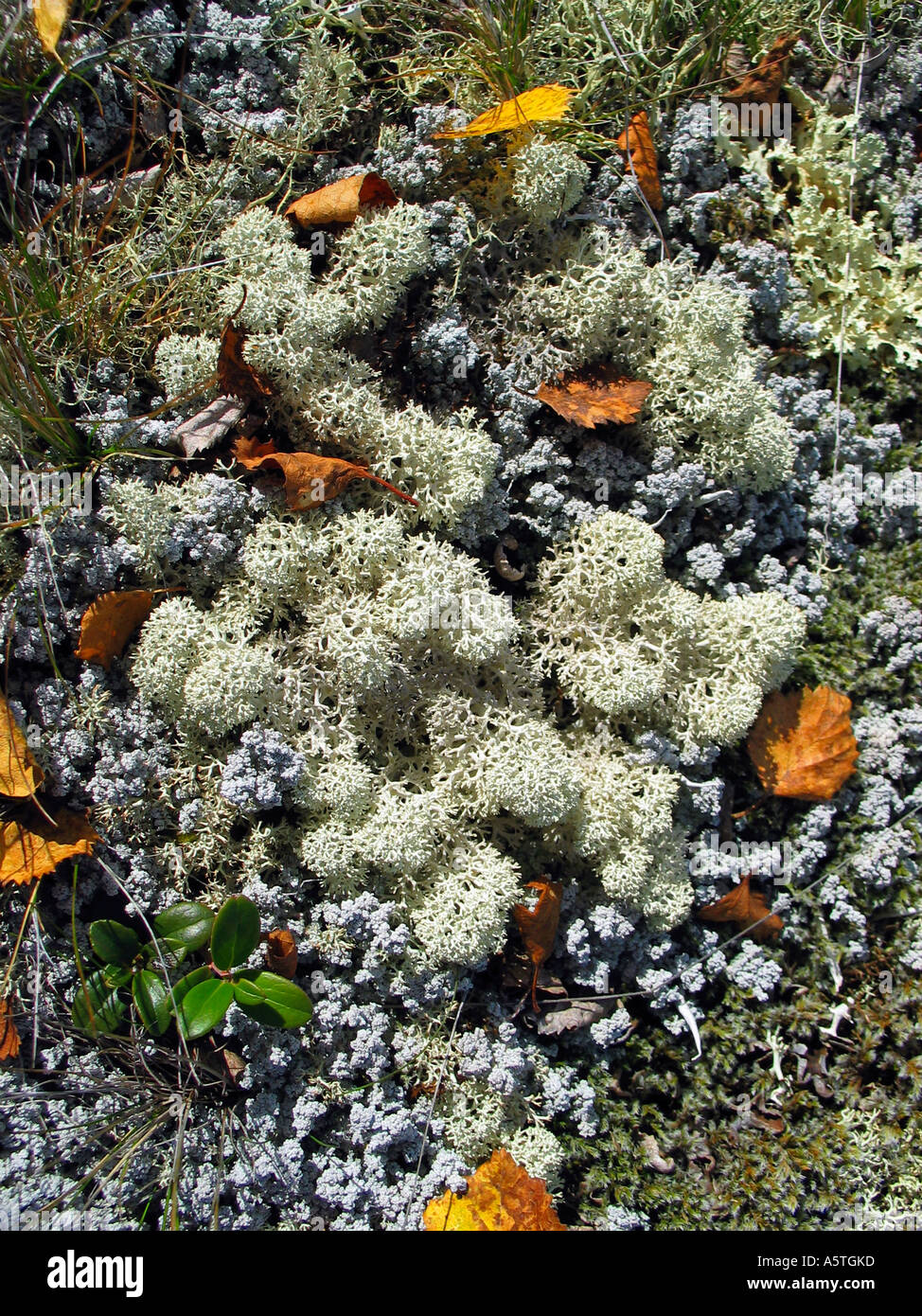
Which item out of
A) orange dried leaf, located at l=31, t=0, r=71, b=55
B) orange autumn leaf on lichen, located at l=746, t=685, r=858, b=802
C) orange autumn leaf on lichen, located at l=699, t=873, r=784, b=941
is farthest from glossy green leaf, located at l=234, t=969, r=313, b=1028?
orange dried leaf, located at l=31, t=0, r=71, b=55

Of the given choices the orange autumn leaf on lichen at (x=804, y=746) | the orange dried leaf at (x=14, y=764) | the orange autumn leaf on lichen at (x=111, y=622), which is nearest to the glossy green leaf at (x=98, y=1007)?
the orange dried leaf at (x=14, y=764)

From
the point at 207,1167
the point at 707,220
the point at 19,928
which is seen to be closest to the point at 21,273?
the point at 19,928

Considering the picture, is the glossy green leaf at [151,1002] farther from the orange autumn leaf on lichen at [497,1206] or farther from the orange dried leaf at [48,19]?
the orange dried leaf at [48,19]

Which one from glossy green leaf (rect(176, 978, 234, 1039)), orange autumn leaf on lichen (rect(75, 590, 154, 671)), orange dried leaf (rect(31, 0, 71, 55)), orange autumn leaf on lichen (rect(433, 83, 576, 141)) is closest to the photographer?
glossy green leaf (rect(176, 978, 234, 1039))

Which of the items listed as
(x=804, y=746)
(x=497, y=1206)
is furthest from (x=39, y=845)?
(x=804, y=746)

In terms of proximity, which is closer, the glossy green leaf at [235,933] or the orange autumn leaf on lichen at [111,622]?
the glossy green leaf at [235,933]

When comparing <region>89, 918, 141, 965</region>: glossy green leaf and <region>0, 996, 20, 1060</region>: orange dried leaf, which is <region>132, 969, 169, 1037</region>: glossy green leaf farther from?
<region>0, 996, 20, 1060</region>: orange dried leaf
